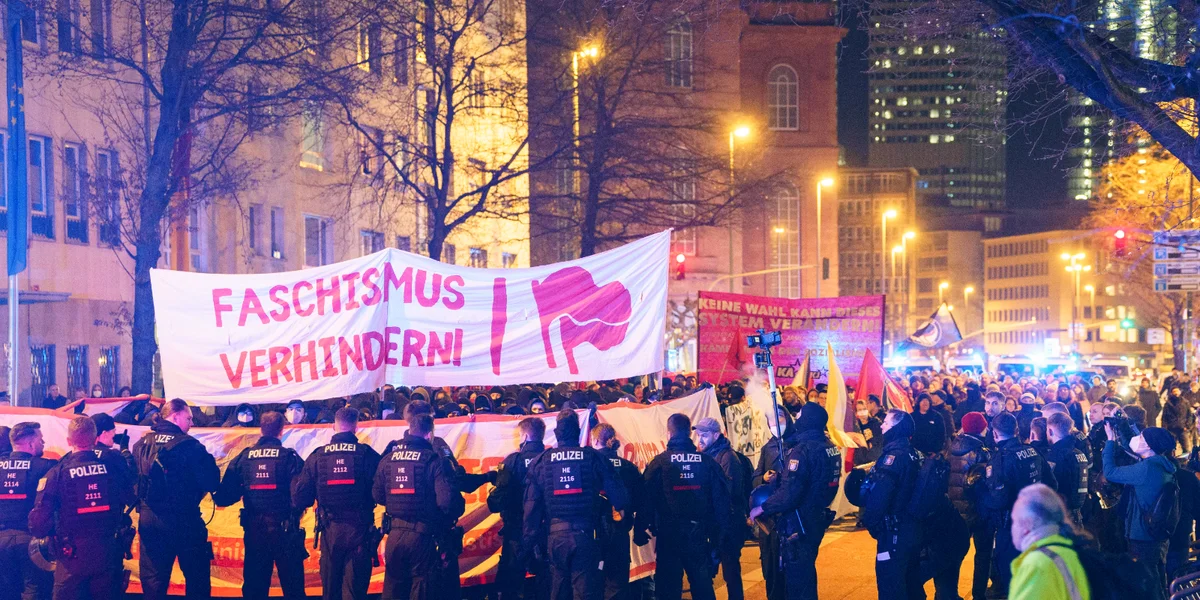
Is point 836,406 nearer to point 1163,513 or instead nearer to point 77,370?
point 1163,513

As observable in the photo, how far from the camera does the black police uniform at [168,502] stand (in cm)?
959

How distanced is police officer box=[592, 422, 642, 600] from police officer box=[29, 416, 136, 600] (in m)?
3.54

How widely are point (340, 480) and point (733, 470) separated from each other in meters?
3.09

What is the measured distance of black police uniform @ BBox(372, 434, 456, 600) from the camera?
9.13 m

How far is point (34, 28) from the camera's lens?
2352cm

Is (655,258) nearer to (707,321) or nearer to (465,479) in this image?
(465,479)

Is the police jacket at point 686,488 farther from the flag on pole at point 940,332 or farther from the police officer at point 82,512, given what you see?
the flag on pole at point 940,332

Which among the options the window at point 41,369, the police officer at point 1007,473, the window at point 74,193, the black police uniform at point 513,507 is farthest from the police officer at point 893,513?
the window at point 74,193

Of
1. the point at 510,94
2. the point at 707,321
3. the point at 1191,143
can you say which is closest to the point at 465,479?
the point at 1191,143

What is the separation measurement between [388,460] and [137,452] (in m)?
2.10

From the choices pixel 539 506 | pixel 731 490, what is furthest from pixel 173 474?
pixel 731 490

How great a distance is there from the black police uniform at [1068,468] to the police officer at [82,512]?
761 centimetres

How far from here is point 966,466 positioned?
37.1ft

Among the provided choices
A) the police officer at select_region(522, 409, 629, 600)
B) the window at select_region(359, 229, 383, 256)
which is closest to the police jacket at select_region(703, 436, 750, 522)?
the police officer at select_region(522, 409, 629, 600)
